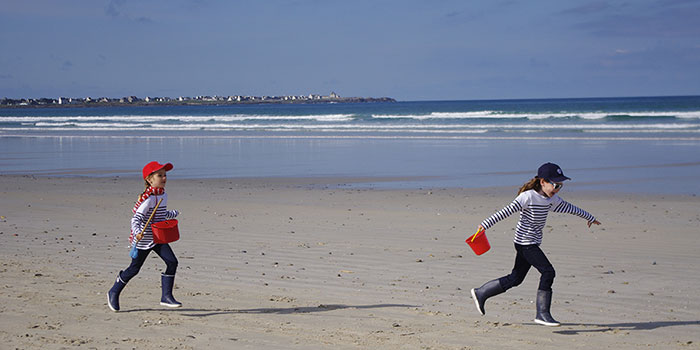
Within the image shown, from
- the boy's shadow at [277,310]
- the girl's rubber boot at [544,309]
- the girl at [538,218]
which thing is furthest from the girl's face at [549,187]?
the boy's shadow at [277,310]

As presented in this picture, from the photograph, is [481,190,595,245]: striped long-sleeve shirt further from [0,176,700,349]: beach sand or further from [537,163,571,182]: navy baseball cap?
[0,176,700,349]: beach sand

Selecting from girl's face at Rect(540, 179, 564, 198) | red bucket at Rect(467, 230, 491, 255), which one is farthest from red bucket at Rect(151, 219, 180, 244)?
girl's face at Rect(540, 179, 564, 198)

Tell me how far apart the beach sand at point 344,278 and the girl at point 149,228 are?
15cm

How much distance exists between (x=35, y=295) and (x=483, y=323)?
154 inches

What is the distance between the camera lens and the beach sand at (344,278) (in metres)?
5.62

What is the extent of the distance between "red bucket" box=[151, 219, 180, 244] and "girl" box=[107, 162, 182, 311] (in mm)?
79

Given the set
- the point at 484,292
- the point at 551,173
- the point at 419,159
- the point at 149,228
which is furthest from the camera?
the point at 419,159

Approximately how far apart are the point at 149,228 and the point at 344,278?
7.34ft

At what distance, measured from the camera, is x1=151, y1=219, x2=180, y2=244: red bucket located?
244 inches

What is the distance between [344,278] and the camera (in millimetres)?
7707

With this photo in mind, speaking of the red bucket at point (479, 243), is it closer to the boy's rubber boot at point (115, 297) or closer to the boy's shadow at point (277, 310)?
the boy's shadow at point (277, 310)

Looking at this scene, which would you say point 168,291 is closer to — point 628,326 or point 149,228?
point 149,228

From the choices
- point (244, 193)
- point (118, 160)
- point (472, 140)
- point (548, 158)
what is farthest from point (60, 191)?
point (472, 140)

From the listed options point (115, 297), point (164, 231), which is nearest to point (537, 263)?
point (164, 231)
